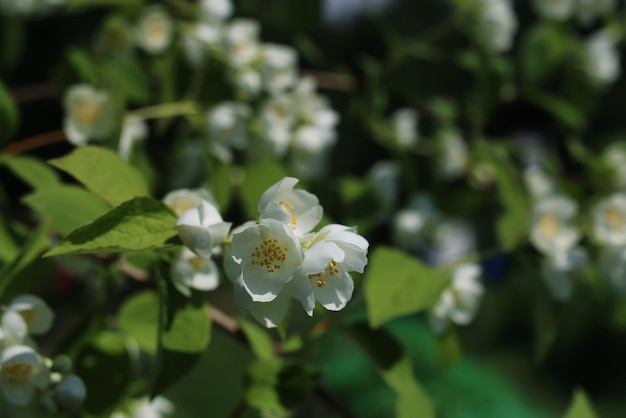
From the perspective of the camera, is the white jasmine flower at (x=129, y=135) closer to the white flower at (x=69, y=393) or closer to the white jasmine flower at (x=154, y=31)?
the white jasmine flower at (x=154, y=31)

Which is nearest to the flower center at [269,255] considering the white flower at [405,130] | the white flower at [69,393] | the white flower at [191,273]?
the white flower at [191,273]

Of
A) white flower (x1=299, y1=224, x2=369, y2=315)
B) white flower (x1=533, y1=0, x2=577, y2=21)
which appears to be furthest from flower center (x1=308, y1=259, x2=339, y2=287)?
white flower (x1=533, y1=0, x2=577, y2=21)

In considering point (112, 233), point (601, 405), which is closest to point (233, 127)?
point (112, 233)

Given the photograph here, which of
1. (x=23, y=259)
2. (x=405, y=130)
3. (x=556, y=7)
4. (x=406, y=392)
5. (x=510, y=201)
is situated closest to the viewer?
(x=23, y=259)

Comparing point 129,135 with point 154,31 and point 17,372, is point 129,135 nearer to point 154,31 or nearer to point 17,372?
point 154,31

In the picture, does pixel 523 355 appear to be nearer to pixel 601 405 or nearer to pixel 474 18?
pixel 601 405

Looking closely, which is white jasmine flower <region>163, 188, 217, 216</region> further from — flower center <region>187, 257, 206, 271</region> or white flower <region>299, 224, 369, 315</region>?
white flower <region>299, 224, 369, 315</region>

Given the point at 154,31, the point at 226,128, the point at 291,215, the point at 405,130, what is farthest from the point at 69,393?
the point at 405,130

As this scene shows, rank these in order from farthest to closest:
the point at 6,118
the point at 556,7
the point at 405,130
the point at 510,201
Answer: the point at 556,7 < the point at 405,130 < the point at 510,201 < the point at 6,118
